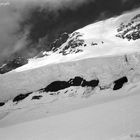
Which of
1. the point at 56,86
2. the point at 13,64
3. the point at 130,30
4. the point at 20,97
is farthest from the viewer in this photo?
the point at 13,64

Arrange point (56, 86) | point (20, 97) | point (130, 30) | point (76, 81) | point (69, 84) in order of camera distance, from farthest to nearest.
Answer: point (130, 30) < point (20, 97) < point (56, 86) < point (69, 84) < point (76, 81)

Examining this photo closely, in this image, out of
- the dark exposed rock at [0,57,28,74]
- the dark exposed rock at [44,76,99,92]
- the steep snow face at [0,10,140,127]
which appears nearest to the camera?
the steep snow face at [0,10,140,127]

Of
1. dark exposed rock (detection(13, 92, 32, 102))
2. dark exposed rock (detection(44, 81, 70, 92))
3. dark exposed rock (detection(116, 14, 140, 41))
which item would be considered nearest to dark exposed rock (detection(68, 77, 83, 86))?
dark exposed rock (detection(44, 81, 70, 92))

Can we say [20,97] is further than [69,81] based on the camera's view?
Yes

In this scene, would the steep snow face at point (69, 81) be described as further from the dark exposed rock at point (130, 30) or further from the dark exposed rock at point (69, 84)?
the dark exposed rock at point (130, 30)

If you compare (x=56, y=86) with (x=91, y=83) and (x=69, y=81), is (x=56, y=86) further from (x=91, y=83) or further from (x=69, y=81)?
(x=91, y=83)

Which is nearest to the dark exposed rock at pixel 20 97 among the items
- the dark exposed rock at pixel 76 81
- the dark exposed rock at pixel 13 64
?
the dark exposed rock at pixel 76 81

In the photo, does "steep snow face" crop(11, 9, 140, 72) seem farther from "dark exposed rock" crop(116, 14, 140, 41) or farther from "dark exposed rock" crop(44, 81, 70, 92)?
"dark exposed rock" crop(44, 81, 70, 92)

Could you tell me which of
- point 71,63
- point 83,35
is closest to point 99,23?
point 83,35

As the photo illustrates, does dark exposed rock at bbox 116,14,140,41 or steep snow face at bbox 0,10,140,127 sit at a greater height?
dark exposed rock at bbox 116,14,140,41

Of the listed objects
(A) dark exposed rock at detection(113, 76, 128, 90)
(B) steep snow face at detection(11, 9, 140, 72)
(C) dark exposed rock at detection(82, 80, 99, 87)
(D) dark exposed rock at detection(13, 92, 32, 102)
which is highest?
(B) steep snow face at detection(11, 9, 140, 72)

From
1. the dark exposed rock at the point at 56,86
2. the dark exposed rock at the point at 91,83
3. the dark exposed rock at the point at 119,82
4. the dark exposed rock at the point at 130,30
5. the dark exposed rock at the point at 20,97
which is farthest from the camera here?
the dark exposed rock at the point at 130,30

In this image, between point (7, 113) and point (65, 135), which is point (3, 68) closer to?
point (7, 113)

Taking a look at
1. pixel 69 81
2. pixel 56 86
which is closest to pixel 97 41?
pixel 69 81
